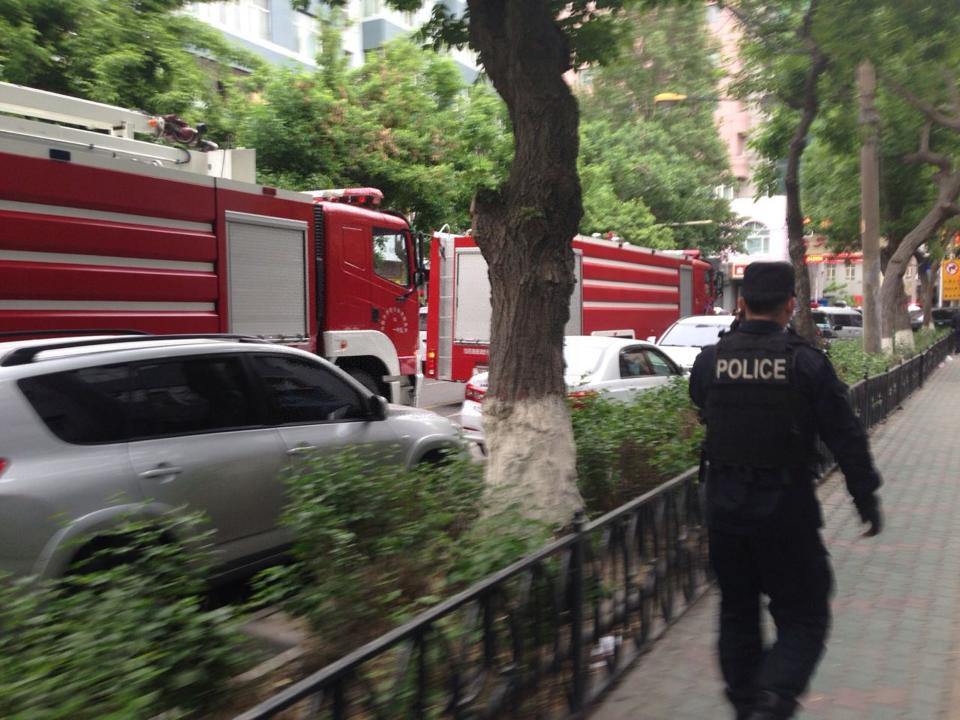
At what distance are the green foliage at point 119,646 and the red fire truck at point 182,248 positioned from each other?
5.03 metres

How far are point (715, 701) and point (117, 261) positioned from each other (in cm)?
633

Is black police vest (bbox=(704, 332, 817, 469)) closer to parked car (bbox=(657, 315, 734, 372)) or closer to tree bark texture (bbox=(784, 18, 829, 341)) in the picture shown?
tree bark texture (bbox=(784, 18, 829, 341))

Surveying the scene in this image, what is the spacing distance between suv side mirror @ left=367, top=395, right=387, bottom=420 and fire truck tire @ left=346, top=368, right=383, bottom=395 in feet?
17.4

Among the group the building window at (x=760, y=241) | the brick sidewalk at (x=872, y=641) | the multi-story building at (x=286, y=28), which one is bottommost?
the brick sidewalk at (x=872, y=641)

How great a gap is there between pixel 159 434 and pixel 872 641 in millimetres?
3675

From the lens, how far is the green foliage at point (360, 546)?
351 centimetres

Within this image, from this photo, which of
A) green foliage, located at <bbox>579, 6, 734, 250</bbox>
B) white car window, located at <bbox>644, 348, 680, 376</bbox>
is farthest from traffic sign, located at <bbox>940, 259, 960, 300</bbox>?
white car window, located at <bbox>644, 348, 680, 376</bbox>

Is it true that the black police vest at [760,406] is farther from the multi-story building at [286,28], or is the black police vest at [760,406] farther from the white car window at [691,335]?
the multi-story building at [286,28]

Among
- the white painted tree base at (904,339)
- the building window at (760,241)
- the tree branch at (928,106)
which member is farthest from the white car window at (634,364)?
the building window at (760,241)

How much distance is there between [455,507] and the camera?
457 centimetres

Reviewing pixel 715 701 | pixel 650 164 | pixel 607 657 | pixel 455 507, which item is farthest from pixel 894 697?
pixel 650 164

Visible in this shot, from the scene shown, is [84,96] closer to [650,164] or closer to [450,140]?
[450,140]

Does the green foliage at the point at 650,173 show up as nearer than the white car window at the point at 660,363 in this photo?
No

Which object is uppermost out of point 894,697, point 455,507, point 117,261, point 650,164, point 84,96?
point 650,164
